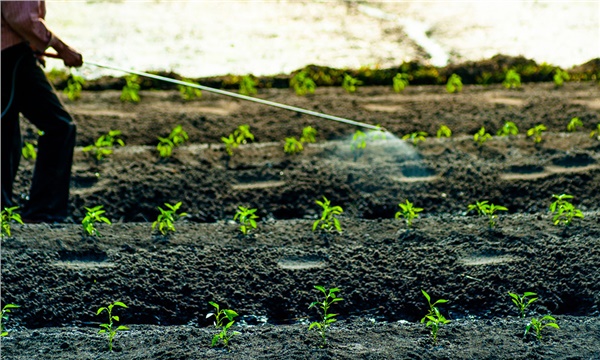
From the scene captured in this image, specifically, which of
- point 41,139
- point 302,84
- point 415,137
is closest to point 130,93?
point 302,84

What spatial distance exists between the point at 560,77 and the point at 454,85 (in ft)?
3.16

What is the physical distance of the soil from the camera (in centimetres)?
404

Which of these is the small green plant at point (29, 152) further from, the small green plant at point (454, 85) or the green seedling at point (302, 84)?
the small green plant at point (454, 85)

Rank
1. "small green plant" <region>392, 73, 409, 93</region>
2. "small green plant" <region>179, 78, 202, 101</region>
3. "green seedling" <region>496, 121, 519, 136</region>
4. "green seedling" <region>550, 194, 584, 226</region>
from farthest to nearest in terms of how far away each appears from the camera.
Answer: "small green plant" <region>392, 73, 409, 93</region>, "small green plant" <region>179, 78, 202, 101</region>, "green seedling" <region>496, 121, 519, 136</region>, "green seedling" <region>550, 194, 584, 226</region>

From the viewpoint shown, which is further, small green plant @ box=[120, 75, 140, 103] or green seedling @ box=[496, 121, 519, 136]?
small green plant @ box=[120, 75, 140, 103]

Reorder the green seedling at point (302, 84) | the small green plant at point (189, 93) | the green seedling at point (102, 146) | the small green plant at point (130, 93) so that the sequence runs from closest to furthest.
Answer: the green seedling at point (102, 146)
the small green plant at point (130, 93)
the small green plant at point (189, 93)
the green seedling at point (302, 84)

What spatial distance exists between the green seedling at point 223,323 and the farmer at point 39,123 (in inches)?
71.3

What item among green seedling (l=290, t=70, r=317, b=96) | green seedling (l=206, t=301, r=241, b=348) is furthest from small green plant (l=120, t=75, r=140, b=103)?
green seedling (l=206, t=301, r=241, b=348)

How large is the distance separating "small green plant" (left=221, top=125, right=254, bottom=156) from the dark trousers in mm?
1205

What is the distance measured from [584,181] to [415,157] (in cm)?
115

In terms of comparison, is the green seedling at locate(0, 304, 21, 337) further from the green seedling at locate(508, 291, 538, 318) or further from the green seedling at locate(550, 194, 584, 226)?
the green seedling at locate(550, 194, 584, 226)

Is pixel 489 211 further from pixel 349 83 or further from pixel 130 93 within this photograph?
pixel 130 93

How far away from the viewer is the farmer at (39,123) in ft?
18.5

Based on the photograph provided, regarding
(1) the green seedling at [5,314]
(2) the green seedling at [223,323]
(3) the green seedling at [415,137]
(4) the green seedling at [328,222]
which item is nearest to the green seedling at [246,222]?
(4) the green seedling at [328,222]
